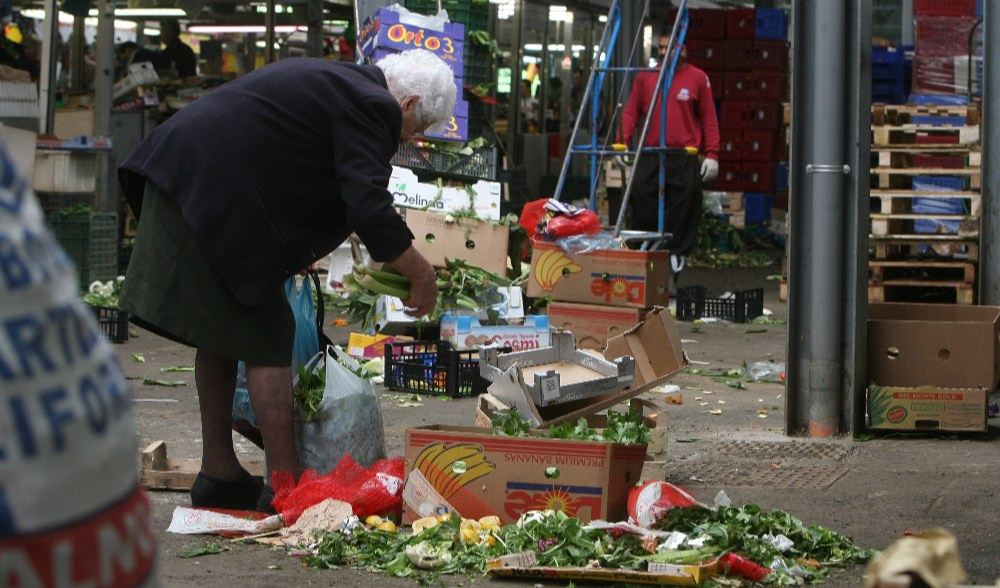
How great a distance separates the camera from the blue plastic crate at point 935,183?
34.6 ft

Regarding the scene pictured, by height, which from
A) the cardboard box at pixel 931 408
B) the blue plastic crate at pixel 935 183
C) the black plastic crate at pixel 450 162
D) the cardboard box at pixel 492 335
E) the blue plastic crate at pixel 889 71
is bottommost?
the cardboard box at pixel 931 408

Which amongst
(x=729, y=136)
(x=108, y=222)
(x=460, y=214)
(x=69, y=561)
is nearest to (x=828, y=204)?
(x=460, y=214)

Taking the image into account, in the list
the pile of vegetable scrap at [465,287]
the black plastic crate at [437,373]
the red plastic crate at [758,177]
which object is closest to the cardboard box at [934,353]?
the black plastic crate at [437,373]

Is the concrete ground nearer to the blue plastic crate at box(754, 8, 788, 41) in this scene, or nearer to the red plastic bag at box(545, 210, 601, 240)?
the red plastic bag at box(545, 210, 601, 240)

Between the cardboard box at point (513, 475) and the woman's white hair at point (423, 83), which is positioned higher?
the woman's white hair at point (423, 83)

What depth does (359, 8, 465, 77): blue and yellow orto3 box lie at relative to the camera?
27.4ft

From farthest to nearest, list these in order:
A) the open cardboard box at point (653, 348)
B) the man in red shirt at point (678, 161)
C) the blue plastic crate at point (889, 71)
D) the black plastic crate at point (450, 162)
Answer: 1. the blue plastic crate at point (889, 71)
2. the man in red shirt at point (678, 161)
3. the black plastic crate at point (450, 162)
4. the open cardboard box at point (653, 348)

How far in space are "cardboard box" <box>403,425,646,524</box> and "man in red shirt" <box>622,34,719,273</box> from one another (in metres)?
7.83

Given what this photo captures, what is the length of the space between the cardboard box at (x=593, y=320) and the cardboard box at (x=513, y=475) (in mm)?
4048

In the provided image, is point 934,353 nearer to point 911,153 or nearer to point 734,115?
point 911,153

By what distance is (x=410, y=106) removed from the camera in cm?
463

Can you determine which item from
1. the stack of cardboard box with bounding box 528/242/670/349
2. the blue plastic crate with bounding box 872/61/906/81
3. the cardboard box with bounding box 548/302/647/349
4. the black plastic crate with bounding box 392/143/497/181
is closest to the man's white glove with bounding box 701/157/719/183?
the black plastic crate with bounding box 392/143/497/181

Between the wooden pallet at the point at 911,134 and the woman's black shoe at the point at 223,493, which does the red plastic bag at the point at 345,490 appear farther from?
the wooden pallet at the point at 911,134

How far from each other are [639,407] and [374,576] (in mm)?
1532
